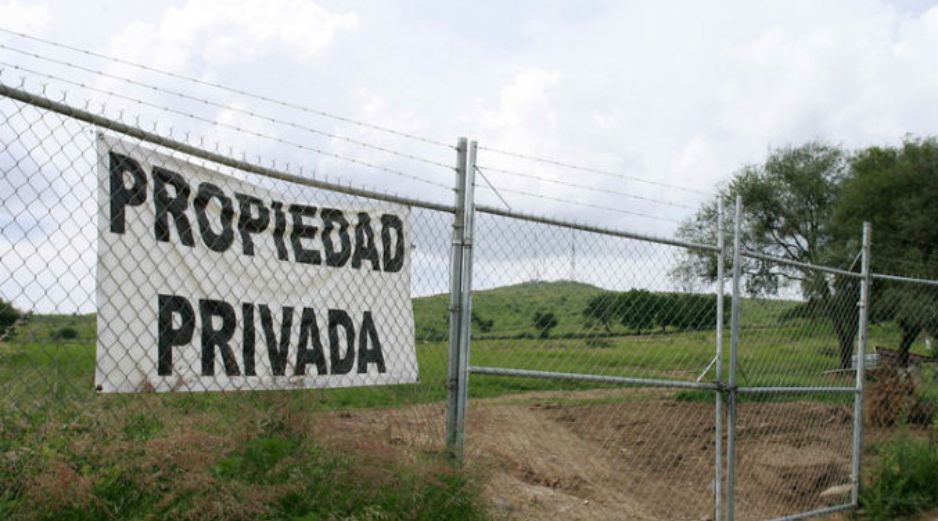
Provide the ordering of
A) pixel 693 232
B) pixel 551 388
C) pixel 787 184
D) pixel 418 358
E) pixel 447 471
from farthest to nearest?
1. pixel 787 184
2. pixel 693 232
3. pixel 551 388
4. pixel 418 358
5. pixel 447 471

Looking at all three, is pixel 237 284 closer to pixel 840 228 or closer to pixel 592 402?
pixel 592 402

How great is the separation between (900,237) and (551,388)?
26.3 ft

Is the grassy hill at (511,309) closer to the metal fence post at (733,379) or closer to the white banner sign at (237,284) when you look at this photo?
the white banner sign at (237,284)

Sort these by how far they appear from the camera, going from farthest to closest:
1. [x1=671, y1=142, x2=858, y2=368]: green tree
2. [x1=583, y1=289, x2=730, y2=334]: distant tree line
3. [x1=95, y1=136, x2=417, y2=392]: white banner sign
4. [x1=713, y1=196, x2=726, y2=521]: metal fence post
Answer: [x1=671, y1=142, x2=858, y2=368]: green tree < [x1=713, y1=196, x2=726, y2=521]: metal fence post < [x1=583, y1=289, x2=730, y2=334]: distant tree line < [x1=95, y1=136, x2=417, y2=392]: white banner sign

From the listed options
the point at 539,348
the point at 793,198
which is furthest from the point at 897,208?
the point at 539,348

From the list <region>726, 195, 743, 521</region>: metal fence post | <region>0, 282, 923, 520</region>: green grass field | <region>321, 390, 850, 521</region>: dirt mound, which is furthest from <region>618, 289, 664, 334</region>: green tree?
<region>321, 390, 850, 521</region>: dirt mound

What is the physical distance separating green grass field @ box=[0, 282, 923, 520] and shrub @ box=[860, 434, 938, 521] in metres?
4.04

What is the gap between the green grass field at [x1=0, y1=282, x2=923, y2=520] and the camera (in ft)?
11.8

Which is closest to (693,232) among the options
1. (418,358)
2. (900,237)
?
(900,237)

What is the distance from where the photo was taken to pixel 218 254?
158 inches

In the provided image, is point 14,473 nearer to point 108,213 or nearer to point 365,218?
A: point 108,213

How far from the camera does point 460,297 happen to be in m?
4.80

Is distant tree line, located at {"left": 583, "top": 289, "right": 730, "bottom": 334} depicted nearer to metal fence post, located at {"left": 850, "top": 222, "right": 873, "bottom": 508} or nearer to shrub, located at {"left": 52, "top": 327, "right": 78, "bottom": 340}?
metal fence post, located at {"left": 850, "top": 222, "right": 873, "bottom": 508}

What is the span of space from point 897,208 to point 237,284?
1722 cm
